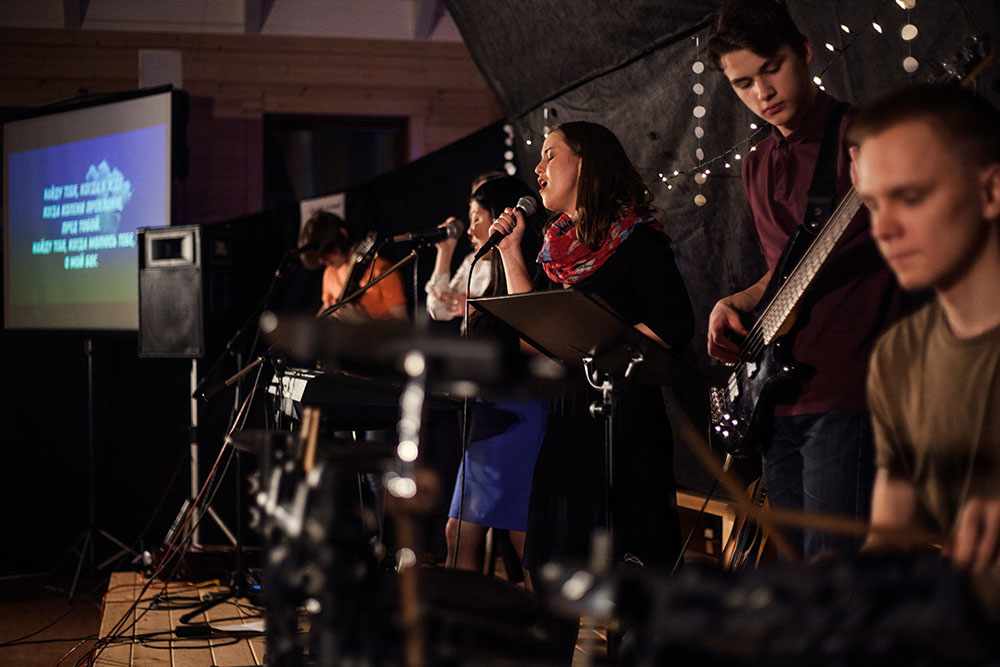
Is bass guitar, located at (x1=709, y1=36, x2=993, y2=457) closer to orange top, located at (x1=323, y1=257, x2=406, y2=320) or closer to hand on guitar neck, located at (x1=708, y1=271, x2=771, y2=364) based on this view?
hand on guitar neck, located at (x1=708, y1=271, x2=771, y2=364)

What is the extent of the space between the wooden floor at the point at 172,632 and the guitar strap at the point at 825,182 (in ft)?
7.22

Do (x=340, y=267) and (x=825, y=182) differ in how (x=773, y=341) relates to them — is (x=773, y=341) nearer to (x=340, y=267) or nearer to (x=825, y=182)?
(x=825, y=182)

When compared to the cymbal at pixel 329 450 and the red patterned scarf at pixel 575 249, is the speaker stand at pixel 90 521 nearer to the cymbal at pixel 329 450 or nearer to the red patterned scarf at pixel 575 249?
the red patterned scarf at pixel 575 249

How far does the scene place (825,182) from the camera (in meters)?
1.86

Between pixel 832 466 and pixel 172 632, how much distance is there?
254cm

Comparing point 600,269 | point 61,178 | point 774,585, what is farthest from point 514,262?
point 61,178

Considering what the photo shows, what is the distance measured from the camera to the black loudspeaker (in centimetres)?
479

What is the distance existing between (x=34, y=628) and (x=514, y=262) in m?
3.02

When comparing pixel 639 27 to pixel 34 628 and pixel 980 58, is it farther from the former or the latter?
pixel 34 628

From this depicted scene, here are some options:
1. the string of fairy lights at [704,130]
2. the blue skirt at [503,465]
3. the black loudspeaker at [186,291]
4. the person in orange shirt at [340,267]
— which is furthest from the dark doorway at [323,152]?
the blue skirt at [503,465]

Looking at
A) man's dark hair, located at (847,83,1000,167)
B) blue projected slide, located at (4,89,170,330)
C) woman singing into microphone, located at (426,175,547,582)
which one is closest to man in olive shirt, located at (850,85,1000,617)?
man's dark hair, located at (847,83,1000,167)

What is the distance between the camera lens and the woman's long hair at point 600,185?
7.98 feet

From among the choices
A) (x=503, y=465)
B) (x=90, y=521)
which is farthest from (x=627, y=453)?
(x=90, y=521)

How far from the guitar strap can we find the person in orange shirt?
260 centimetres
